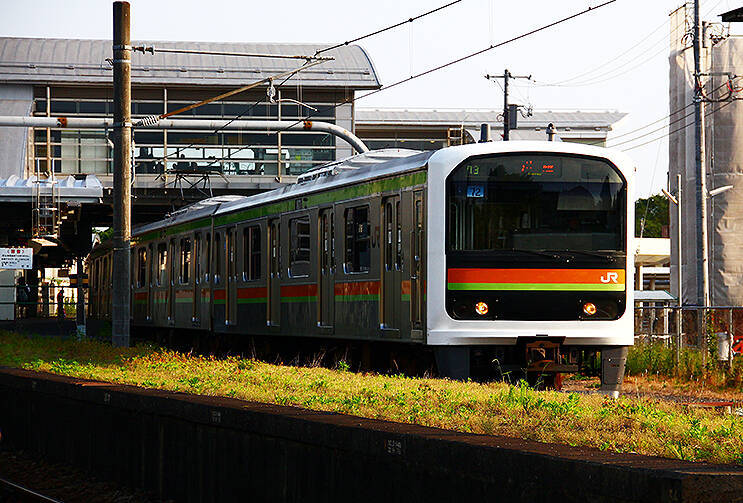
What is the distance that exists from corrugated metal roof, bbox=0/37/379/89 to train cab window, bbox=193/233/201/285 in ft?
84.9

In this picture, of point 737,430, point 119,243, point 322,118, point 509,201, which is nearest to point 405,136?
point 322,118

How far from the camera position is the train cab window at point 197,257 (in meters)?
27.9

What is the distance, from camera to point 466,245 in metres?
16.4

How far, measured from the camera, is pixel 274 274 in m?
22.6

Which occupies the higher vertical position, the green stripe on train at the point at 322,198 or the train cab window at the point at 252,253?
the green stripe on train at the point at 322,198

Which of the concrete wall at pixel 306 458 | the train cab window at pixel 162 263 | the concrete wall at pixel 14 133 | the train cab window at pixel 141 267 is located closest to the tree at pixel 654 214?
the concrete wall at pixel 14 133

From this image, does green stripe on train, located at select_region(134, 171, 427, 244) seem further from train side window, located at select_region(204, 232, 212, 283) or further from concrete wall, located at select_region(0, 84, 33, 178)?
concrete wall, located at select_region(0, 84, 33, 178)

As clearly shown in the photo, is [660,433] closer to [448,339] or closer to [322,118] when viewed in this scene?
[448,339]

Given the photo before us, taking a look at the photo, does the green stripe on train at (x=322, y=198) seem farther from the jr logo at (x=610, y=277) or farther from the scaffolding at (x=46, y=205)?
the scaffolding at (x=46, y=205)

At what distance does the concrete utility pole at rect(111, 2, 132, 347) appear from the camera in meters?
22.3

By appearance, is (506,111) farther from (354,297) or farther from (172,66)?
(354,297)

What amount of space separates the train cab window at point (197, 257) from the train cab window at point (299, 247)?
6.58 meters

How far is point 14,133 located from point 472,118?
27.9 metres

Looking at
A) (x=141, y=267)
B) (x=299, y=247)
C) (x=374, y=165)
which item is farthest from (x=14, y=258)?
(x=374, y=165)
